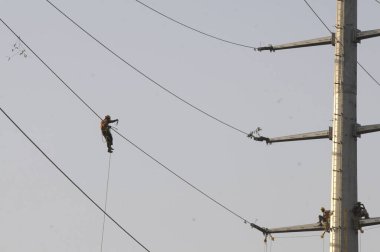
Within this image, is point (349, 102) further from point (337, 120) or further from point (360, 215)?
point (360, 215)

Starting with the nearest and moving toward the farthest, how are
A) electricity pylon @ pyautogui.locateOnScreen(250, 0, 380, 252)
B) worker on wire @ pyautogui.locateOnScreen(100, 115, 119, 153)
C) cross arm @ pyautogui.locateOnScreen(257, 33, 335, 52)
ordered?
worker on wire @ pyautogui.locateOnScreen(100, 115, 119, 153) < electricity pylon @ pyautogui.locateOnScreen(250, 0, 380, 252) < cross arm @ pyautogui.locateOnScreen(257, 33, 335, 52)

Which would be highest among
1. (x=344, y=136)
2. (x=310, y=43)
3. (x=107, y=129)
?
(x=310, y=43)

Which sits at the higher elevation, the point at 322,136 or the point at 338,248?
the point at 322,136

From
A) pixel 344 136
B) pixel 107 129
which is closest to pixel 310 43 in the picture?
pixel 344 136

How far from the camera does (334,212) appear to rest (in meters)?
50.1

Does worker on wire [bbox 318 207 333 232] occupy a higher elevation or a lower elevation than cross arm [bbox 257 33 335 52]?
lower

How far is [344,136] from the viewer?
5103cm

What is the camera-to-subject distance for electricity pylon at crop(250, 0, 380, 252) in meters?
50.0

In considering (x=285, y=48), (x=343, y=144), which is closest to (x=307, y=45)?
(x=285, y=48)

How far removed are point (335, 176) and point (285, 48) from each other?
23.1 ft

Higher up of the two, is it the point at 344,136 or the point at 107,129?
the point at 344,136

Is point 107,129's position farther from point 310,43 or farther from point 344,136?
point 310,43

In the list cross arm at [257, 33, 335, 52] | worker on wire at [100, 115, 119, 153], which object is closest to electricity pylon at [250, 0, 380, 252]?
cross arm at [257, 33, 335, 52]

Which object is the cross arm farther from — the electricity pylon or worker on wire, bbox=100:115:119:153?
worker on wire, bbox=100:115:119:153
